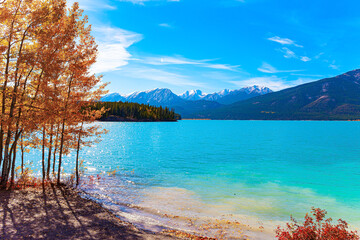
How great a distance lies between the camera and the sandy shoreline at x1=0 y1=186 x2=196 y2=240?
11152 mm

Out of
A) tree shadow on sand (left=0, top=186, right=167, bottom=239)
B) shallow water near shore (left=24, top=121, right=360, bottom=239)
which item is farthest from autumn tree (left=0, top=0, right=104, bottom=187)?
shallow water near shore (left=24, top=121, right=360, bottom=239)

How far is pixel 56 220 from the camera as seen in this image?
13.0 metres

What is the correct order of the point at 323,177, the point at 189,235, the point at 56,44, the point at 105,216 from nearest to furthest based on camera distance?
the point at 189,235 → the point at 105,216 → the point at 56,44 → the point at 323,177

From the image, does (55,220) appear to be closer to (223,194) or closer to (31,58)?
(31,58)

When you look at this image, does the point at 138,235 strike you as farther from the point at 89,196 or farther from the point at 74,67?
the point at 74,67

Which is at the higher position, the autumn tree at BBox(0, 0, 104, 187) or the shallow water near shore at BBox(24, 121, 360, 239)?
the autumn tree at BBox(0, 0, 104, 187)

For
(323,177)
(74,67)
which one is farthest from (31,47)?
(323,177)

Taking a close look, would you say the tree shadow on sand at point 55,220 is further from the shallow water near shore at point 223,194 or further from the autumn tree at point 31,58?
the autumn tree at point 31,58

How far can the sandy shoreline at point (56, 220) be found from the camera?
11152mm

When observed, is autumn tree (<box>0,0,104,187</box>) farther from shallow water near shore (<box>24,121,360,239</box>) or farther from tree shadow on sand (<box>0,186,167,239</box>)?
shallow water near shore (<box>24,121,360,239</box>)

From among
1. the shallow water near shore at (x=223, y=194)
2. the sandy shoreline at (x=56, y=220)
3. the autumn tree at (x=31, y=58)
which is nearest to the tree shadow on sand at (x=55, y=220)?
the sandy shoreline at (x=56, y=220)

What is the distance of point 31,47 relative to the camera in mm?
17312

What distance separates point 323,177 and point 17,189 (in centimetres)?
4234

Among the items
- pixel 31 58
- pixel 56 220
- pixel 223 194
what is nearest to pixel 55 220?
pixel 56 220
